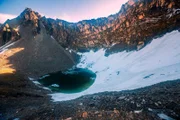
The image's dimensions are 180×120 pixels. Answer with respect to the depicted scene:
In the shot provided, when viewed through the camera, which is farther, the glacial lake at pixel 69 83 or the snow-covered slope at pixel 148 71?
the glacial lake at pixel 69 83

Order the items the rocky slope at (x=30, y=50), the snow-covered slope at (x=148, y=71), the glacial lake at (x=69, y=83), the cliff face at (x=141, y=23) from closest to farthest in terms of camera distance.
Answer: the snow-covered slope at (x=148, y=71)
the glacial lake at (x=69, y=83)
the cliff face at (x=141, y=23)
the rocky slope at (x=30, y=50)

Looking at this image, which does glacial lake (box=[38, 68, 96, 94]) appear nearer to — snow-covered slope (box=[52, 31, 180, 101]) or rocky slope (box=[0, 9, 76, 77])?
snow-covered slope (box=[52, 31, 180, 101])

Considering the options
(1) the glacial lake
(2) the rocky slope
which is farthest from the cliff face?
(1) the glacial lake

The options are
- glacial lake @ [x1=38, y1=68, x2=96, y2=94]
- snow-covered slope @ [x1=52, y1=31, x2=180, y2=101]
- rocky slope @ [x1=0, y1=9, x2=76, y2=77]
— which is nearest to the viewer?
snow-covered slope @ [x1=52, y1=31, x2=180, y2=101]

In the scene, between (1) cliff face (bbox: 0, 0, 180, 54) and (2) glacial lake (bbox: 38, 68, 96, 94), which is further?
(1) cliff face (bbox: 0, 0, 180, 54)

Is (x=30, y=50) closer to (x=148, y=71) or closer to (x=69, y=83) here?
(x=69, y=83)

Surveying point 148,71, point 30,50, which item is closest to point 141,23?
point 148,71

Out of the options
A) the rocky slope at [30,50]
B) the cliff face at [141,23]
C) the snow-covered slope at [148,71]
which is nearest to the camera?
the snow-covered slope at [148,71]

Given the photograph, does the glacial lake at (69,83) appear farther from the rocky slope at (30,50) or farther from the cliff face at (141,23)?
the cliff face at (141,23)

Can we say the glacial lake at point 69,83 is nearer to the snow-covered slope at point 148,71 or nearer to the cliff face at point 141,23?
the snow-covered slope at point 148,71

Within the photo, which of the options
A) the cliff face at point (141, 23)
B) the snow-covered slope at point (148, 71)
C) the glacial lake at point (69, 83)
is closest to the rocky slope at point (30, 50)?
the cliff face at point (141, 23)

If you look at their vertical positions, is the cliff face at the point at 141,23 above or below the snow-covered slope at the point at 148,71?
above

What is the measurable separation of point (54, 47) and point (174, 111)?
139 meters

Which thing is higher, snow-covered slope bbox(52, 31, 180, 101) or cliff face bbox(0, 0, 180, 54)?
cliff face bbox(0, 0, 180, 54)
